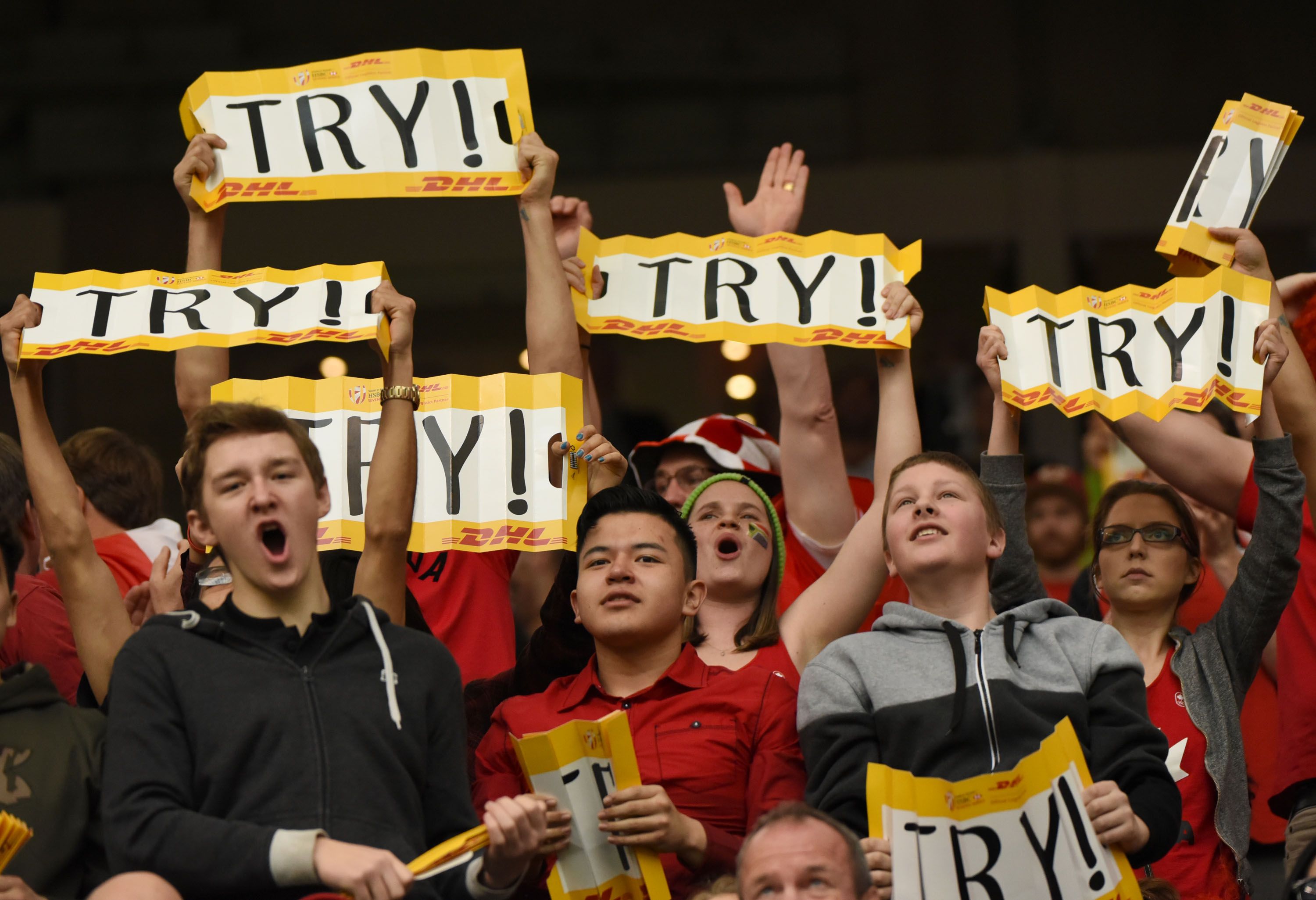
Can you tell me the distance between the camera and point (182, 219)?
8320 millimetres

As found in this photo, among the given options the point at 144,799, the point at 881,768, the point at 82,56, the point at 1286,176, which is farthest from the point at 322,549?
the point at 1286,176

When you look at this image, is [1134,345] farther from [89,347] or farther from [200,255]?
[89,347]

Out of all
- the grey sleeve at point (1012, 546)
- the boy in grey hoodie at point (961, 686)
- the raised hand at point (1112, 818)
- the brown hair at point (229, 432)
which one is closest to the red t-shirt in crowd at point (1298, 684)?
the grey sleeve at point (1012, 546)

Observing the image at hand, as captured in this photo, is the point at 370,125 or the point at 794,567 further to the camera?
the point at 794,567

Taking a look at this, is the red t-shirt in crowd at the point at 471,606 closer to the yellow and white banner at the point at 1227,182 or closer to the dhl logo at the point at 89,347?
the dhl logo at the point at 89,347

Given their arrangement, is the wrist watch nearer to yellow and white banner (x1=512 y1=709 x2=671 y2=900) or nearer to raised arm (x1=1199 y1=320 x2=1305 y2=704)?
yellow and white banner (x1=512 y1=709 x2=671 y2=900)

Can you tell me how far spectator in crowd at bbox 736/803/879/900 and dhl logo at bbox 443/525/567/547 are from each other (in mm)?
1200

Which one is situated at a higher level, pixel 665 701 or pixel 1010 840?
pixel 665 701

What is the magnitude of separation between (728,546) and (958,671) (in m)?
0.83

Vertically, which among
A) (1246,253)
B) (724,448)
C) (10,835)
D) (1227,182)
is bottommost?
(10,835)

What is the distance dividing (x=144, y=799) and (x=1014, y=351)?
2281mm

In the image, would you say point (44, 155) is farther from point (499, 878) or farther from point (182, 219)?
point (499, 878)

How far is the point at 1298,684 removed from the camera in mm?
3840

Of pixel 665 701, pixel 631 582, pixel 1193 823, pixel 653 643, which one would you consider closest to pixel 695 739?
pixel 665 701
